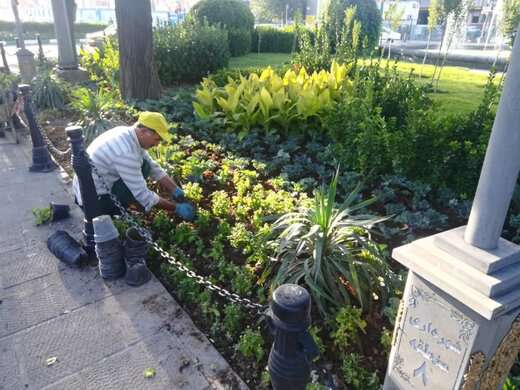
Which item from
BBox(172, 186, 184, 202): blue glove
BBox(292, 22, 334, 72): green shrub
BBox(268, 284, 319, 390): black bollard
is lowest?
BBox(172, 186, 184, 202): blue glove

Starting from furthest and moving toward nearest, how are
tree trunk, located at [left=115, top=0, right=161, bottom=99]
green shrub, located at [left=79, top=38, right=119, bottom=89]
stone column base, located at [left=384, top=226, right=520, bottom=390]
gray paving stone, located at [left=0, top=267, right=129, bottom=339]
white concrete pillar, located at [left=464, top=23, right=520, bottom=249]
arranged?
1. green shrub, located at [left=79, top=38, right=119, bottom=89]
2. tree trunk, located at [left=115, top=0, right=161, bottom=99]
3. gray paving stone, located at [left=0, top=267, right=129, bottom=339]
4. stone column base, located at [left=384, top=226, right=520, bottom=390]
5. white concrete pillar, located at [left=464, top=23, right=520, bottom=249]

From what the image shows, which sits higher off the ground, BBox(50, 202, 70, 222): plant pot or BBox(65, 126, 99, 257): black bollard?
BBox(65, 126, 99, 257): black bollard

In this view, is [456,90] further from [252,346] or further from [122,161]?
[252,346]

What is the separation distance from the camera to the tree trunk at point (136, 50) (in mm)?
6926

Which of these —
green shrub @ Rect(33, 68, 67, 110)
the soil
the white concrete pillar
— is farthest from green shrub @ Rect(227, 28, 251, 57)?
the white concrete pillar

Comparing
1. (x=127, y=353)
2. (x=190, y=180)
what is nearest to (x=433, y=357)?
(x=127, y=353)

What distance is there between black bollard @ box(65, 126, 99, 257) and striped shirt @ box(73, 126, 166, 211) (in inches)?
10.1

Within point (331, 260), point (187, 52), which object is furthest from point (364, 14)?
point (331, 260)

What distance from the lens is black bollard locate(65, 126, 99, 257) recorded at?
121 inches

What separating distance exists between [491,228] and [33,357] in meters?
2.60

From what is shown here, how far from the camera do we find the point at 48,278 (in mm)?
3209

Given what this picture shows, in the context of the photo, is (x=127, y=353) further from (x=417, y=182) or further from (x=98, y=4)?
(x=98, y=4)

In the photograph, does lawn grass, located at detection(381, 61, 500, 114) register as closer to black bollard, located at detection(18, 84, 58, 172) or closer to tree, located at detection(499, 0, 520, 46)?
tree, located at detection(499, 0, 520, 46)

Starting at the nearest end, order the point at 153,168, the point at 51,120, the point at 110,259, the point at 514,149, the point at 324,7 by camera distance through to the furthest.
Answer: the point at 514,149, the point at 110,259, the point at 153,168, the point at 51,120, the point at 324,7
